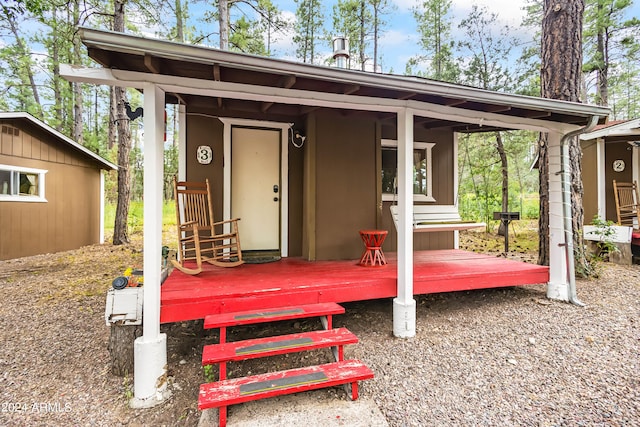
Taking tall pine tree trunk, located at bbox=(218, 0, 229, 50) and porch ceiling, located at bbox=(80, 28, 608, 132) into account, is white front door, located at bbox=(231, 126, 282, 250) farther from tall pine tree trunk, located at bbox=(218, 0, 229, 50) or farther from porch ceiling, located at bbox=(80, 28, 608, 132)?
tall pine tree trunk, located at bbox=(218, 0, 229, 50)

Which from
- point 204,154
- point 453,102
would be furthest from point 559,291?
point 204,154

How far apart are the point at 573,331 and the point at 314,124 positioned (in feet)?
11.3

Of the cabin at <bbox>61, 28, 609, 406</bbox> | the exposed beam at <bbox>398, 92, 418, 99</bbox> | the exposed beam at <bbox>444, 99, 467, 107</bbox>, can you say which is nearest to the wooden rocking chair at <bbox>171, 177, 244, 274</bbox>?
the cabin at <bbox>61, 28, 609, 406</bbox>

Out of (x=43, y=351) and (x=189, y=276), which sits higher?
(x=189, y=276)

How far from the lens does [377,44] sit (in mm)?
13773

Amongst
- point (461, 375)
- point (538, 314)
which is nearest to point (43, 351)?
point (461, 375)

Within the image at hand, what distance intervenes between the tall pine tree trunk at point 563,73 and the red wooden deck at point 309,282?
1322 millimetres

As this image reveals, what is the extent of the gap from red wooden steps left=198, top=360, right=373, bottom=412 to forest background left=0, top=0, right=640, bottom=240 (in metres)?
5.45

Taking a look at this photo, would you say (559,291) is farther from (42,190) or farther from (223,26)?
(42,190)

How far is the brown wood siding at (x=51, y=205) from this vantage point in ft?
21.0

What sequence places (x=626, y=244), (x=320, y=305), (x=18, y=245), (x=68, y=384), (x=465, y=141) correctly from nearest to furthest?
(x=68, y=384), (x=320, y=305), (x=626, y=244), (x=18, y=245), (x=465, y=141)

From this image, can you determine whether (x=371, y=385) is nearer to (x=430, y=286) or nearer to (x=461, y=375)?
(x=461, y=375)

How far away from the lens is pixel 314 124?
3.99 metres

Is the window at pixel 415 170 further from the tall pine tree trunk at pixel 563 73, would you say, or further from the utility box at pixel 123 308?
the utility box at pixel 123 308
